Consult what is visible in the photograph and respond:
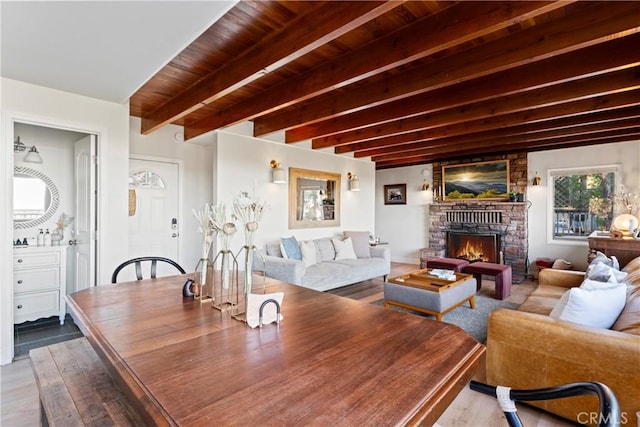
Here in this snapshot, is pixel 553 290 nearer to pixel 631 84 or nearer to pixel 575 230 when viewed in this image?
pixel 631 84

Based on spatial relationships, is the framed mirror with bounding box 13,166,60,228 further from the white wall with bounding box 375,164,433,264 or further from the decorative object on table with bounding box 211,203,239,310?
the white wall with bounding box 375,164,433,264

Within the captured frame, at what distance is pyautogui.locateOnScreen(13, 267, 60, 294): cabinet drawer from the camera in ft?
10.4

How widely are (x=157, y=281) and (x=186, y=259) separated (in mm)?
2908

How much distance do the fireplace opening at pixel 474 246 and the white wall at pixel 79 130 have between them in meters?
6.11

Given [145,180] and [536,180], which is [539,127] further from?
[145,180]

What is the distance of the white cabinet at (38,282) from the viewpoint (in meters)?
3.19

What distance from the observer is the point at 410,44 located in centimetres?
219

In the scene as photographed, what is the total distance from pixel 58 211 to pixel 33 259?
0.77 m

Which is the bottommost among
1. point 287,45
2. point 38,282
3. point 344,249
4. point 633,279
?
point 38,282

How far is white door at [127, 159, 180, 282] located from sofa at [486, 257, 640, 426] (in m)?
4.27

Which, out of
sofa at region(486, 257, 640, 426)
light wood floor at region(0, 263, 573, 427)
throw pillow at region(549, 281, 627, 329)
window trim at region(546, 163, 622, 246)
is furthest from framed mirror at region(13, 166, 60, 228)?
window trim at region(546, 163, 622, 246)

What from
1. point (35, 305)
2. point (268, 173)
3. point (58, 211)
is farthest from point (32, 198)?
point (268, 173)

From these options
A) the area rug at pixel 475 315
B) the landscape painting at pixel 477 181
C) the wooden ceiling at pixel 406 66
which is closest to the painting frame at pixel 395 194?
the landscape painting at pixel 477 181

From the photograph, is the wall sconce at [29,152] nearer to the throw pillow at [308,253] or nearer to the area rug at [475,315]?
the throw pillow at [308,253]
